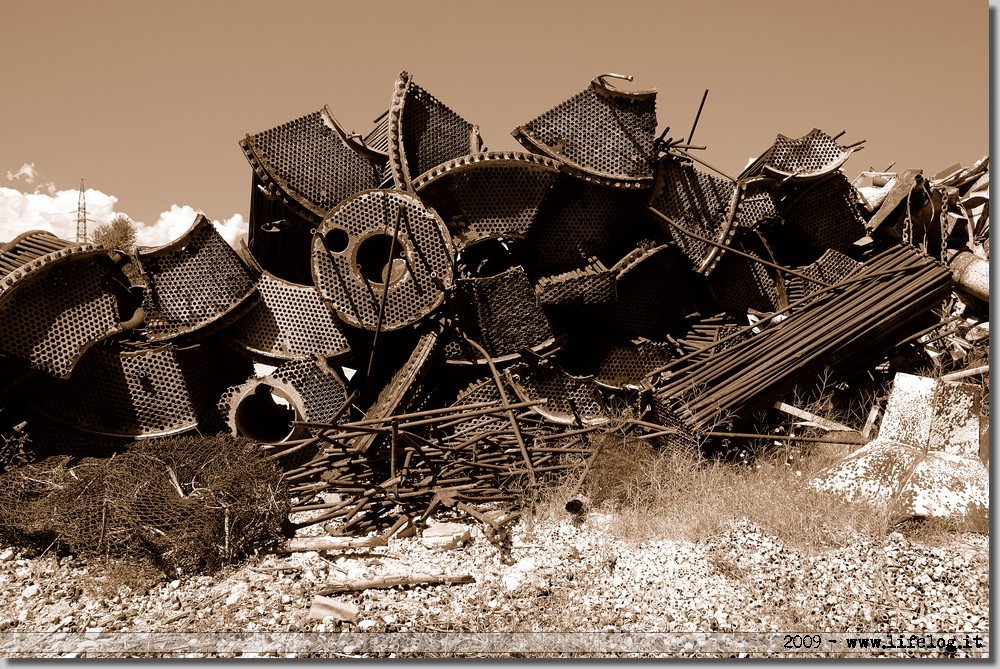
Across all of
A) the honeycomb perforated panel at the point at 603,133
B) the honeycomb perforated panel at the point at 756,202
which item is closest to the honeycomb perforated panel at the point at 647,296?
the honeycomb perforated panel at the point at 603,133

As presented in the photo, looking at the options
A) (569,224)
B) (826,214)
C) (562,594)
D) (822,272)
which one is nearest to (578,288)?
(569,224)

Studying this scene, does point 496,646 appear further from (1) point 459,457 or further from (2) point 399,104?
(2) point 399,104

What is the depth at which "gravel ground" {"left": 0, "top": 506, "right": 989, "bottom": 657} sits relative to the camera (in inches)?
127

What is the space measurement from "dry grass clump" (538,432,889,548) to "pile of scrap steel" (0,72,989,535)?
0.68ft

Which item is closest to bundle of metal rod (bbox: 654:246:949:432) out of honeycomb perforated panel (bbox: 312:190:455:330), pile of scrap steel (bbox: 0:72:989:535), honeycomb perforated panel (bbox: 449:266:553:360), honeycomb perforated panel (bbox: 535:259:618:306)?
pile of scrap steel (bbox: 0:72:989:535)

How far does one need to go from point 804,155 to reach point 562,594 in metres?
4.41

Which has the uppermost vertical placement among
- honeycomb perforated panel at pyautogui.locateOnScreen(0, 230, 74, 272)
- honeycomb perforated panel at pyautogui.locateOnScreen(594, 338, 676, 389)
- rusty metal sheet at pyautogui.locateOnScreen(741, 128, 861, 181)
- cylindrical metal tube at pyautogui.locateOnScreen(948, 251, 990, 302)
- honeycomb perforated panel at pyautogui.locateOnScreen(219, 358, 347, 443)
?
honeycomb perforated panel at pyautogui.locateOnScreen(0, 230, 74, 272)

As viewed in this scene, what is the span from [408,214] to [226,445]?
194 cm

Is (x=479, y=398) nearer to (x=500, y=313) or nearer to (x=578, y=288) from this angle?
(x=500, y=313)

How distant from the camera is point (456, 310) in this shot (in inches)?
210

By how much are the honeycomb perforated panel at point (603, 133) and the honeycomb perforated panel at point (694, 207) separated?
20 centimetres

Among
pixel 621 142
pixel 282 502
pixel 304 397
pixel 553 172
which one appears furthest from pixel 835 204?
pixel 282 502

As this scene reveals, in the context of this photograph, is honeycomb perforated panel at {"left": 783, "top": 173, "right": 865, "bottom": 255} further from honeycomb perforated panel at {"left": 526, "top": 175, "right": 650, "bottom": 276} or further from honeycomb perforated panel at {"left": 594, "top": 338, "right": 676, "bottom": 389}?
honeycomb perforated panel at {"left": 594, "top": 338, "right": 676, "bottom": 389}

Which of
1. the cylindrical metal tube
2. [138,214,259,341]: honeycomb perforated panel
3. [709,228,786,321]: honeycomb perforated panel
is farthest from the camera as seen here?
the cylindrical metal tube
